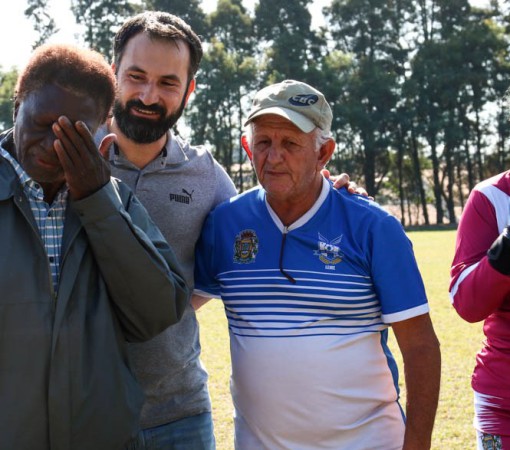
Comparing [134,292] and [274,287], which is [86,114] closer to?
[134,292]

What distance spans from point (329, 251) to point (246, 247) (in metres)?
0.43

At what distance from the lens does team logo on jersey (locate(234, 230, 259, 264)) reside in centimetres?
339

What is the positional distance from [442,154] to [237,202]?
53624 millimetres

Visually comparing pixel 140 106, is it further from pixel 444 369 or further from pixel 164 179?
pixel 444 369

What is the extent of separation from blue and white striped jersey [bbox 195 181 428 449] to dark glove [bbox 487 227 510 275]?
390mm

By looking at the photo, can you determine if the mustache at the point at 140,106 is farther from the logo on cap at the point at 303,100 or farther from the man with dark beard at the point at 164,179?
the logo on cap at the point at 303,100

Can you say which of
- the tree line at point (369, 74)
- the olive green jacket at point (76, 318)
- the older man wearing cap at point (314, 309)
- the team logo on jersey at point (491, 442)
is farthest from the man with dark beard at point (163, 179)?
the tree line at point (369, 74)

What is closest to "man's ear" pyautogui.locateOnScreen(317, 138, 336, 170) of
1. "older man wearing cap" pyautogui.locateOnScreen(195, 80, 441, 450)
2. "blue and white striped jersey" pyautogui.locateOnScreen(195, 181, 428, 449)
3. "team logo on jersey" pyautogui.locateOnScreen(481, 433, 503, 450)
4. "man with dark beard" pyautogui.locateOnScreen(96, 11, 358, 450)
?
"older man wearing cap" pyautogui.locateOnScreen(195, 80, 441, 450)

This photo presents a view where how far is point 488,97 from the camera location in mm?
51750

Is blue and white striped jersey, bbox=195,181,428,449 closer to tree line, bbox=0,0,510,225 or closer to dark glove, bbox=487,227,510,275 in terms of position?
dark glove, bbox=487,227,510,275

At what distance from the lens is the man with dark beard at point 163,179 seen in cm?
328

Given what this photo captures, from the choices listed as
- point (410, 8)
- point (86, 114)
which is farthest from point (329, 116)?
point (410, 8)

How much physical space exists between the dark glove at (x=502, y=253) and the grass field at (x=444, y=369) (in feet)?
13.0

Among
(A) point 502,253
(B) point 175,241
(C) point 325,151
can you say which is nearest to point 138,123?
(B) point 175,241
